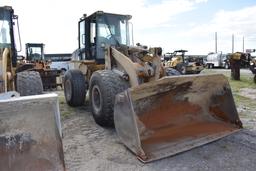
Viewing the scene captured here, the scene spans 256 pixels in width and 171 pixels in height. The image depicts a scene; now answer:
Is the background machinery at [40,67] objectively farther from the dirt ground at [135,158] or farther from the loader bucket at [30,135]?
the loader bucket at [30,135]

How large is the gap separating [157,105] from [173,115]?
0.32 m

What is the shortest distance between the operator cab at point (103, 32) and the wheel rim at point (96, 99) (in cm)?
150

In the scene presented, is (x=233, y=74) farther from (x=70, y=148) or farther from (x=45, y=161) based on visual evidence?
A: (x=45, y=161)

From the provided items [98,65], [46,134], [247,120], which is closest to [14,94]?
[46,134]

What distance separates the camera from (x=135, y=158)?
12.8 ft

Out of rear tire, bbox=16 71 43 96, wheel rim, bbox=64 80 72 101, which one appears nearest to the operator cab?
wheel rim, bbox=64 80 72 101

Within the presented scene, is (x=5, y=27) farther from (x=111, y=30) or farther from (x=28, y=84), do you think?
(x=111, y=30)

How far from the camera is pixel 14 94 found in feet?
10.6

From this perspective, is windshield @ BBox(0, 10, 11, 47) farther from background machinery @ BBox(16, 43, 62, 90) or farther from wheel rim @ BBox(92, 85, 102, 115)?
wheel rim @ BBox(92, 85, 102, 115)

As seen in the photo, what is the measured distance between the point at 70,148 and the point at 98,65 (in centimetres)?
292

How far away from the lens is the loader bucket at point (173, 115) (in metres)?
3.97

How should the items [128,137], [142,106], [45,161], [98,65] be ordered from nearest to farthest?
[45,161] < [128,137] < [142,106] < [98,65]

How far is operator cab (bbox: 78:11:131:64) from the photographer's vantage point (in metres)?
6.83

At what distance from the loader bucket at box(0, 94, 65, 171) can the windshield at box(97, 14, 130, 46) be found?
415cm
